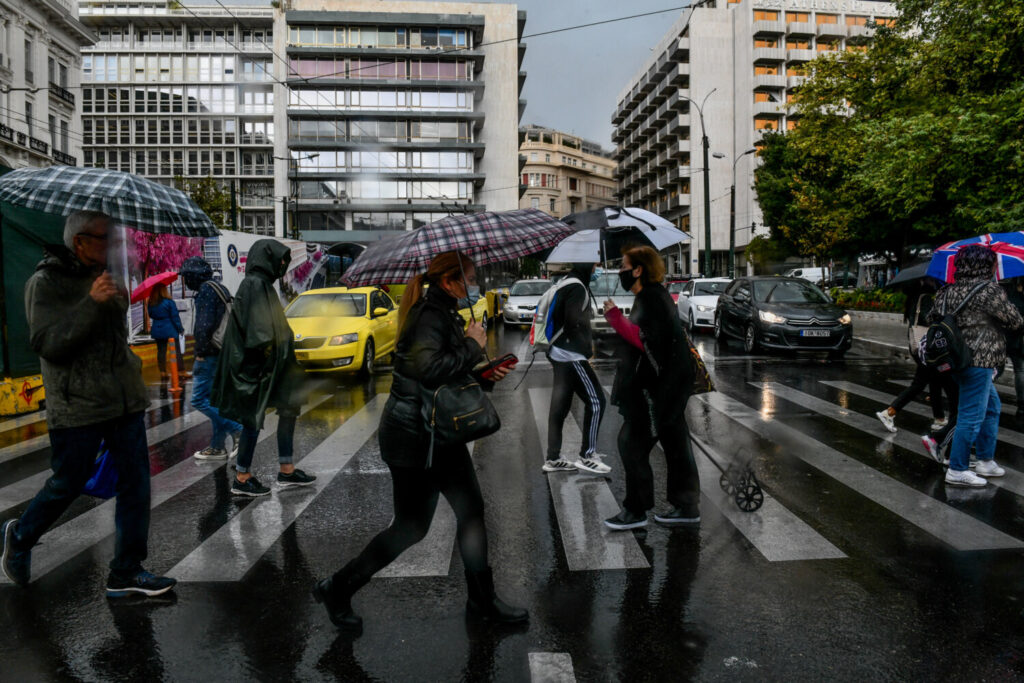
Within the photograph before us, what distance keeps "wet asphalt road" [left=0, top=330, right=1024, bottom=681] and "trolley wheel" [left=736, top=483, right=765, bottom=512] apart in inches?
3.8

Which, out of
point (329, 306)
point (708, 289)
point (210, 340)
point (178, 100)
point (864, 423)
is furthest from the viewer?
point (178, 100)

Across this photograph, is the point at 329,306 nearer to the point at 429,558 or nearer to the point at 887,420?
the point at 887,420

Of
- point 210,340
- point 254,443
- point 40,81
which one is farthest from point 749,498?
point 40,81

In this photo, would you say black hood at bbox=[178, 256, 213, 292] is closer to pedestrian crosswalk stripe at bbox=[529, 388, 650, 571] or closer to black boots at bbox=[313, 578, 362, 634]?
pedestrian crosswalk stripe at bbox=[529, 388, 650, 571]

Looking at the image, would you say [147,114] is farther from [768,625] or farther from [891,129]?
[768,625]

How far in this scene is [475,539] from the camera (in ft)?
11.2

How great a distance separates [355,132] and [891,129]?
45.4 meters

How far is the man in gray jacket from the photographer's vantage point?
3.60m

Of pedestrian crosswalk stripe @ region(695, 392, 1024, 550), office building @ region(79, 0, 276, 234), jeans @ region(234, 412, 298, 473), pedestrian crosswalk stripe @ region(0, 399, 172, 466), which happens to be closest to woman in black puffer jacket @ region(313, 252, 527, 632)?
jeans @ region(234, 412, 298, 473)

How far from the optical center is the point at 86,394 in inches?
144

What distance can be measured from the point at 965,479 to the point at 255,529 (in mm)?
5056

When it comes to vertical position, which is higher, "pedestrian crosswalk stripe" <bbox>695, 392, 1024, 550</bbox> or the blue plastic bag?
the blue plastic bag

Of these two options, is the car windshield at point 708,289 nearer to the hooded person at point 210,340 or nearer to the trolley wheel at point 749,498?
the hooded person at point 210,340

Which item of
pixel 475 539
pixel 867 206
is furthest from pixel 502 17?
pixel 475 539
